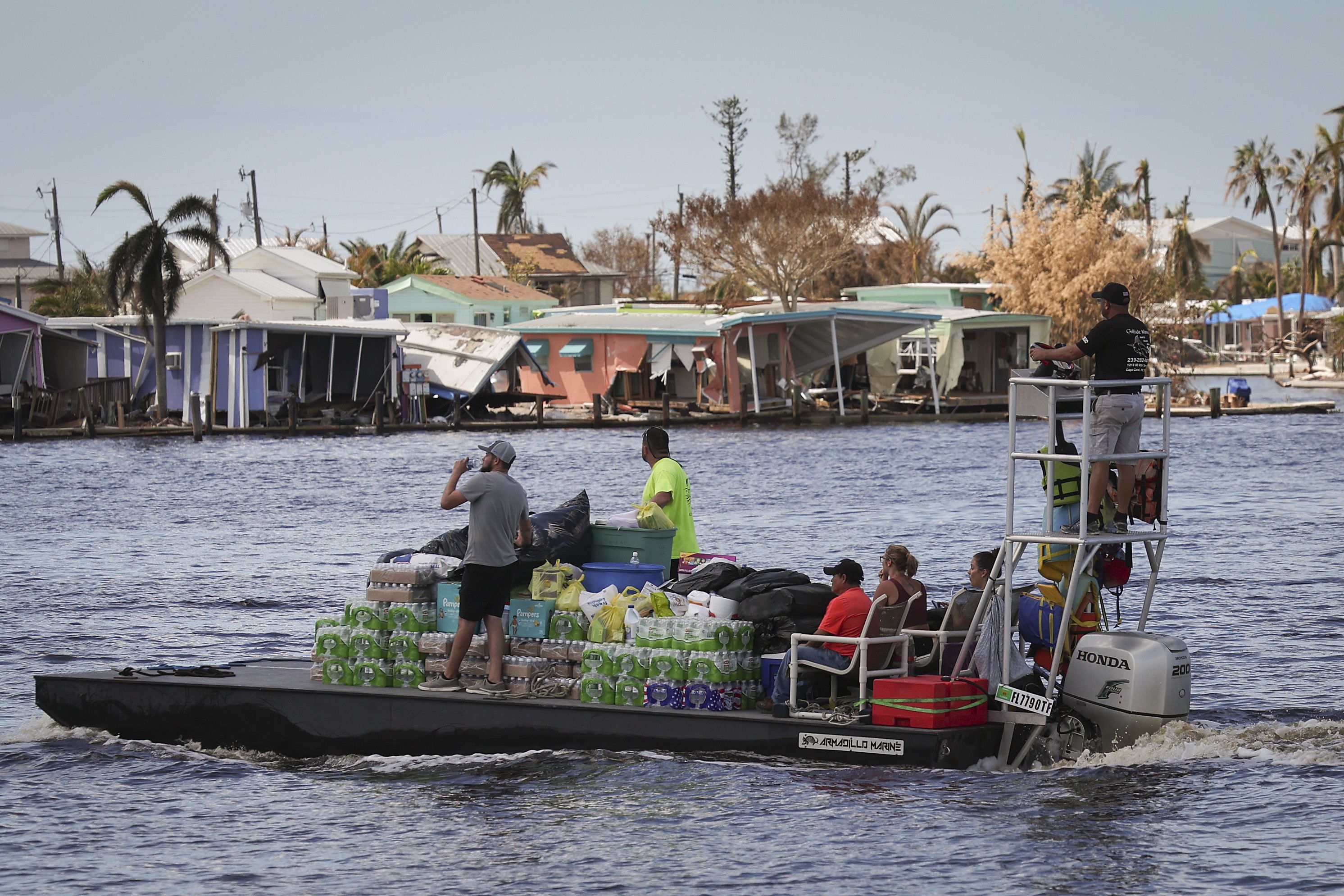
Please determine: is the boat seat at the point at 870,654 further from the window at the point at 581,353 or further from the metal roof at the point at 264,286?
the metal roof at the point at 264,286

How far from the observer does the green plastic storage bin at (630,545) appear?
12.3 m

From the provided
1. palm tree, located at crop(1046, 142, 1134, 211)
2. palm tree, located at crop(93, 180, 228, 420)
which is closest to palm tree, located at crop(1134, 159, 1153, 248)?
palm tree, located at crop(1046, 142, 1134, 211)

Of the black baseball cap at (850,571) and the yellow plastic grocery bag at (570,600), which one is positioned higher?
the black baseball cap at (850,571)

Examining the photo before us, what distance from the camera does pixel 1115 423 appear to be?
414 inches

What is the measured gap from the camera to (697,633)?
11328 mm

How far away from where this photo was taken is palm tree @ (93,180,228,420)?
186ft

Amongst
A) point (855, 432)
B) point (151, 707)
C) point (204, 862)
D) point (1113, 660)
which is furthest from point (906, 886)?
point (855, 432)

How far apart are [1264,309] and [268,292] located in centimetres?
6591

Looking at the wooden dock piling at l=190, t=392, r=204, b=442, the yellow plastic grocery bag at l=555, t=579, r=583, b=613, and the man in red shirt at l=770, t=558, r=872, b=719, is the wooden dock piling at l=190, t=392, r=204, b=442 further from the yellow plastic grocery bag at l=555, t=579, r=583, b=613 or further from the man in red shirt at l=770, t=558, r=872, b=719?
the man in red shirt at l=770, t=558, r=872, b=719

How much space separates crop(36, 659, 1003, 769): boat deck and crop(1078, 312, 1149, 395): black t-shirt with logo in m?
2.50

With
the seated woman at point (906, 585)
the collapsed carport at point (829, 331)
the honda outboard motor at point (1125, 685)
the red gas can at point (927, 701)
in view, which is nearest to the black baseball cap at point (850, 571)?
the seated woman at point (906, 585)

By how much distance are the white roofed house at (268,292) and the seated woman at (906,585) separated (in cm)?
6056

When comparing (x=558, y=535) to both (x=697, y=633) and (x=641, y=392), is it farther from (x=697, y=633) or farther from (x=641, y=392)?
(x=641, y=392)

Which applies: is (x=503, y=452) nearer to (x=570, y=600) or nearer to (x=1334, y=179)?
(x=570, y=600)
